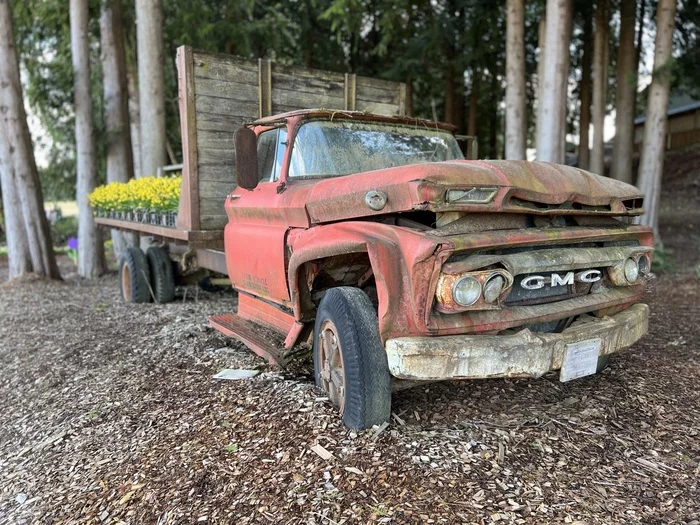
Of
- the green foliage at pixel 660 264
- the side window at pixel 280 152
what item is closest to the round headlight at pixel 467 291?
the side window at pixel 280 152

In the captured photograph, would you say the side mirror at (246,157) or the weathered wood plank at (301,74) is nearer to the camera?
the side mirror at (246,157)

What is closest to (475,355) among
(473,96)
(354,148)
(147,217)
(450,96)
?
(354,148)

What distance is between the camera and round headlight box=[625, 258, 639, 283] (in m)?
3.51

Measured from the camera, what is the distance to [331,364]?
11.5ft

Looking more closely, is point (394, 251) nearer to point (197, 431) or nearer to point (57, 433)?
point (197, 431)

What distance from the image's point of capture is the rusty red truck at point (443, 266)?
2820 mm

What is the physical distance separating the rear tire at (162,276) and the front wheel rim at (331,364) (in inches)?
177

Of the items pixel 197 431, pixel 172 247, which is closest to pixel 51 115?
pixel 172 247

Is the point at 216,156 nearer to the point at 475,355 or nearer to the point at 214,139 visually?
the point at 214,139

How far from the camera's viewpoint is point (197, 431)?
11.5 ft

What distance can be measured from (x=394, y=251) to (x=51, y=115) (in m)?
12.1

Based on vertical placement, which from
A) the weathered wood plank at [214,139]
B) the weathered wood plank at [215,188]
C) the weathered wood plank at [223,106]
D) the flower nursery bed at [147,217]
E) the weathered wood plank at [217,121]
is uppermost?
the weathered wood plank at [223,106]

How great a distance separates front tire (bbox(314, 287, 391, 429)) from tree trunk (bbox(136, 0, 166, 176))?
274 inches

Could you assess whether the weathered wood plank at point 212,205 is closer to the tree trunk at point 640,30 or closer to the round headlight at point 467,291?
the round headlight at point 467,291
